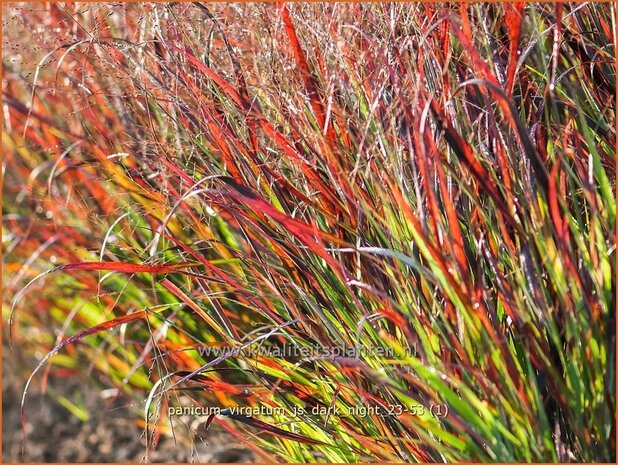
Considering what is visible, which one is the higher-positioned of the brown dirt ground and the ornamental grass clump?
the ornamental grass clump

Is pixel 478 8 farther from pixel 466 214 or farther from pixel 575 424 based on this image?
pixel 575 424

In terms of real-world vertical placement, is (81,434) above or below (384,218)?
below

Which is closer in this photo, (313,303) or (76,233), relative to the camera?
(313,303)

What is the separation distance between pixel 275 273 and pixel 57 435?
1212 millimetres

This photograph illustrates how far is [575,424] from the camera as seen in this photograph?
122 centimetres

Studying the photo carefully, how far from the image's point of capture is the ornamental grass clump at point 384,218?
124cm

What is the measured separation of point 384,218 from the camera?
4.83 feet

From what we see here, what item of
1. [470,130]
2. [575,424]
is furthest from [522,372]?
[470,130]

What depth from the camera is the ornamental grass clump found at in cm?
124

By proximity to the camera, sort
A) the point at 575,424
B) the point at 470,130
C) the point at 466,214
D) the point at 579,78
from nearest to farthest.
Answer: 1. the point at 575,424
2. the point at 466,214
3. the point at 470,130
4. the point at 579,78

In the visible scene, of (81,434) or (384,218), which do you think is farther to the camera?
(81,434)

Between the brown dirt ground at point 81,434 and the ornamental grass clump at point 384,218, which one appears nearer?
the ornamental grass clump at point 384,218

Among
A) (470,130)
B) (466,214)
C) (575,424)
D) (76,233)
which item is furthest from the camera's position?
(76,233)

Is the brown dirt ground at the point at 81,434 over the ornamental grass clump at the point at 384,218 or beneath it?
beneath
